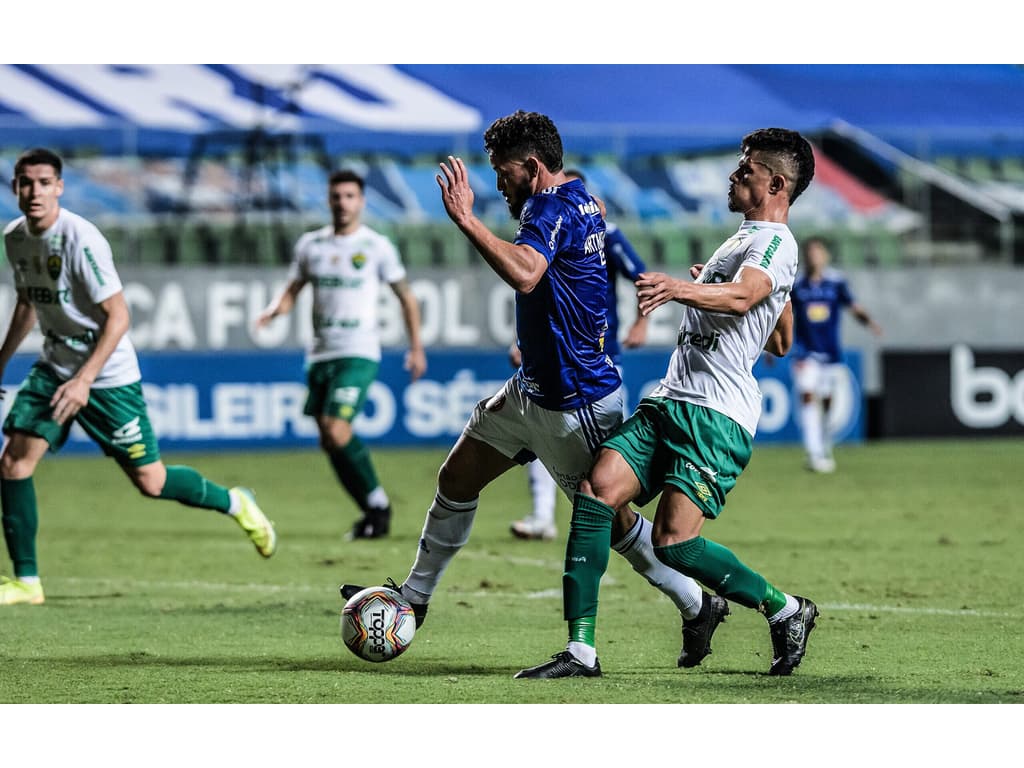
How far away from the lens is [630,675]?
18.8 feet

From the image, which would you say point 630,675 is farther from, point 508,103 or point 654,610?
point 508,103

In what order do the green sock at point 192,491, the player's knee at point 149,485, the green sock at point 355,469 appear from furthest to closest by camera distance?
the green sock at point 355,469 < the green sock at point 192,491 < the player's knee at point 149,485

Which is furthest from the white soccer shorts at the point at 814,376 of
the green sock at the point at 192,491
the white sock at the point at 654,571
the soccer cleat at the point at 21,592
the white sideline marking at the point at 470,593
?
the white sock at the point at 654,571

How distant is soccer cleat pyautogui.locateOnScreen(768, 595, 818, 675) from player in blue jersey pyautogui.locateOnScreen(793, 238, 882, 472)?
385 inches

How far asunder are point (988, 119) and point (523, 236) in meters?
23.9

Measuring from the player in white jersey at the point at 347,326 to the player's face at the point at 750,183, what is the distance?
513 centimetres

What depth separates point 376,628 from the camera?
232 inches

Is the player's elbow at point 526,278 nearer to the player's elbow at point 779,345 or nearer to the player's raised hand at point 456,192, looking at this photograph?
the player's raised hand at point 456,192

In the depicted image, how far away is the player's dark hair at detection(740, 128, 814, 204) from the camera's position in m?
5.62

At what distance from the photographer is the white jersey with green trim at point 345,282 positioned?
1072cm

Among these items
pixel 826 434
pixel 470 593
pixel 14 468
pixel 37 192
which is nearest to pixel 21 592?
pixel 14 468

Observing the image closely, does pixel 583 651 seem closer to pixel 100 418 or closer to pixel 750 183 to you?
pixel 750 183

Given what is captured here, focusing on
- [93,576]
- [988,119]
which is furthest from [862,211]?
[93,576]

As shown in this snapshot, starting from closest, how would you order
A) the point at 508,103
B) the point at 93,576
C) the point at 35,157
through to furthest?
the point at 35,157 → the point at 93,576 → the point at 508,103
